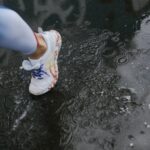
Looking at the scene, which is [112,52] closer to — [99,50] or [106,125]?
[99,50]

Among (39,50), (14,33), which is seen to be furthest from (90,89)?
(14,33)

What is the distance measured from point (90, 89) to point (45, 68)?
13.3 inches

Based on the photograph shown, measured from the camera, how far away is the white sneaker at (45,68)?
253cm

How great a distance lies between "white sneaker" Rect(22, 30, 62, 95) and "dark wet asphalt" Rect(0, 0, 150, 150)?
8cm

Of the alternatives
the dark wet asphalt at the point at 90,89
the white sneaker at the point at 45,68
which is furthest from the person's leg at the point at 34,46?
the dark wet asphalt at the point at 90,89

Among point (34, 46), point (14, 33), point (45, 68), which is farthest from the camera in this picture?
point (45, 68)

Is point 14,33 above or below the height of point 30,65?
above

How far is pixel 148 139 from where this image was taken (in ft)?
7.39

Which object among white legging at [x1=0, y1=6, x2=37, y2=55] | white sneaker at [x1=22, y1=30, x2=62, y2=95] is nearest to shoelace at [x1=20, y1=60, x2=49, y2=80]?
white sneaker at [x1=22, y1=30, x2=62, y2=95]

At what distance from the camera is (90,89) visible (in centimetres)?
265

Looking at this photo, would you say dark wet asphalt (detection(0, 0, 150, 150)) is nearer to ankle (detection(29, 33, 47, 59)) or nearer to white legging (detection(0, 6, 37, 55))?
ankle (detection(29, 33, 47, 59))

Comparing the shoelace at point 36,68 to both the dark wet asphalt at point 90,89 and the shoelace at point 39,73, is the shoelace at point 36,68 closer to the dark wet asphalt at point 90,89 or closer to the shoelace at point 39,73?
the shoelace at point 39,73

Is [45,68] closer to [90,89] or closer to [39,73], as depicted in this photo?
[39,73]

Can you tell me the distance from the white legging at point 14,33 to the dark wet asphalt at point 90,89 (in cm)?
43
